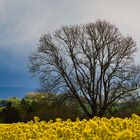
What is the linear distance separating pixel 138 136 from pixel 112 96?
38.3m

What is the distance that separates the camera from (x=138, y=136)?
19.2ft

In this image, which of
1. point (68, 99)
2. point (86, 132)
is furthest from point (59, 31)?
point (86, 132)

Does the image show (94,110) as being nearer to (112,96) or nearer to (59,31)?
(112,96)

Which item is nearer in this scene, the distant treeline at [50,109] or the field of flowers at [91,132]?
the field of flowers at [91,132]

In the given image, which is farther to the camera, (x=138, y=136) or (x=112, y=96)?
(x=112, y=96)

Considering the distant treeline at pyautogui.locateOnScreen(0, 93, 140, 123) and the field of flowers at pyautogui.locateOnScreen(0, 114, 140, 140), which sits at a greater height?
the distant treeline at pyautogui.locateOnScreen(0, 93, 140, 123)

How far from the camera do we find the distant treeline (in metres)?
40.7

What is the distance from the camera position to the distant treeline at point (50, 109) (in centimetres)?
4066

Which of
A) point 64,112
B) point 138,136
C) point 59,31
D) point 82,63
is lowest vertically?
point 138,136

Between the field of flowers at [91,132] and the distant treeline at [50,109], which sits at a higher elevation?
the distant treeline at [50,109]

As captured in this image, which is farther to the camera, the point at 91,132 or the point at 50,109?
the point at 50,109

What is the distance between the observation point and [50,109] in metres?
42.2

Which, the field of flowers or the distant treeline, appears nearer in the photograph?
the field of flowers

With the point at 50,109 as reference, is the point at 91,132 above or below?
below
